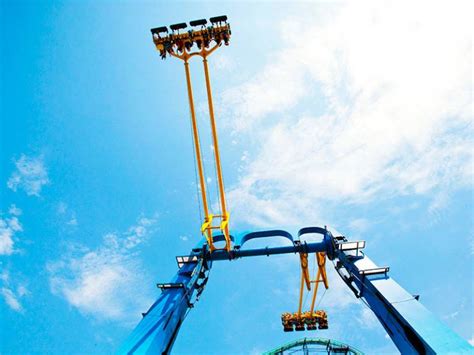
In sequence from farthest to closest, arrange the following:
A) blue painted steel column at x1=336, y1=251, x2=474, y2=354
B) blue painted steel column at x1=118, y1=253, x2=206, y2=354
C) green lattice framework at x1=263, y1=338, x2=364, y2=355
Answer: green lattice framework at x1=263, y1=338, x2=364, y2=355, blue painted steel column at x1=118, y1=253, x2=206, y2=354, blue painted steel column at x1=336, y1=251, x2=474, y2=354

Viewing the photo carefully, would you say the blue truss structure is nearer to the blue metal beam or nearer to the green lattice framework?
the blue metal beam

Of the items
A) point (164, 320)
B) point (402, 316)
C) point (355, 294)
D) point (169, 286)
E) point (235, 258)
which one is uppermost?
point (235, 258)

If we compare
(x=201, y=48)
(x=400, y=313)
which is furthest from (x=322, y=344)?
(x=201, y=48)

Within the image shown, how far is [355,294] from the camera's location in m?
15.1

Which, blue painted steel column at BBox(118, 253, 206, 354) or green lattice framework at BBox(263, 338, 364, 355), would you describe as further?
green lattice framework at BBox(263, 338, 364, 355)

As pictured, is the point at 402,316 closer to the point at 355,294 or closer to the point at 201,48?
the point at 355,294

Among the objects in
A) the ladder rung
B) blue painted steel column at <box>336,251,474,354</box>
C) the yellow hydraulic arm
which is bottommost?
blue painted steel column at <box>336,251,474,354</box>

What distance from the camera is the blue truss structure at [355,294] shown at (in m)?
9.84

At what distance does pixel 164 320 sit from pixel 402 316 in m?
9.60

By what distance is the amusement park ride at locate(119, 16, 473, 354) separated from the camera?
10.2m

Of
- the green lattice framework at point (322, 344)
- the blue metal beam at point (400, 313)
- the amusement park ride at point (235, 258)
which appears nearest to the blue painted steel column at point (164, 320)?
the amusement park ride at point (235, 258)

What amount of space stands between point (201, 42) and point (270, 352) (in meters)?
30.0

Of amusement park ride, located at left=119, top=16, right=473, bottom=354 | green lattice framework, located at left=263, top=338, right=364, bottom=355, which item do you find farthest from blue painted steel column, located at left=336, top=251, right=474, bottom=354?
green lattice framework, located at left=263, top=338, right=364, bottom=355

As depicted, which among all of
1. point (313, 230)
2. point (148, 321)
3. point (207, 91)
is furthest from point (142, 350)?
point (313, 230)
